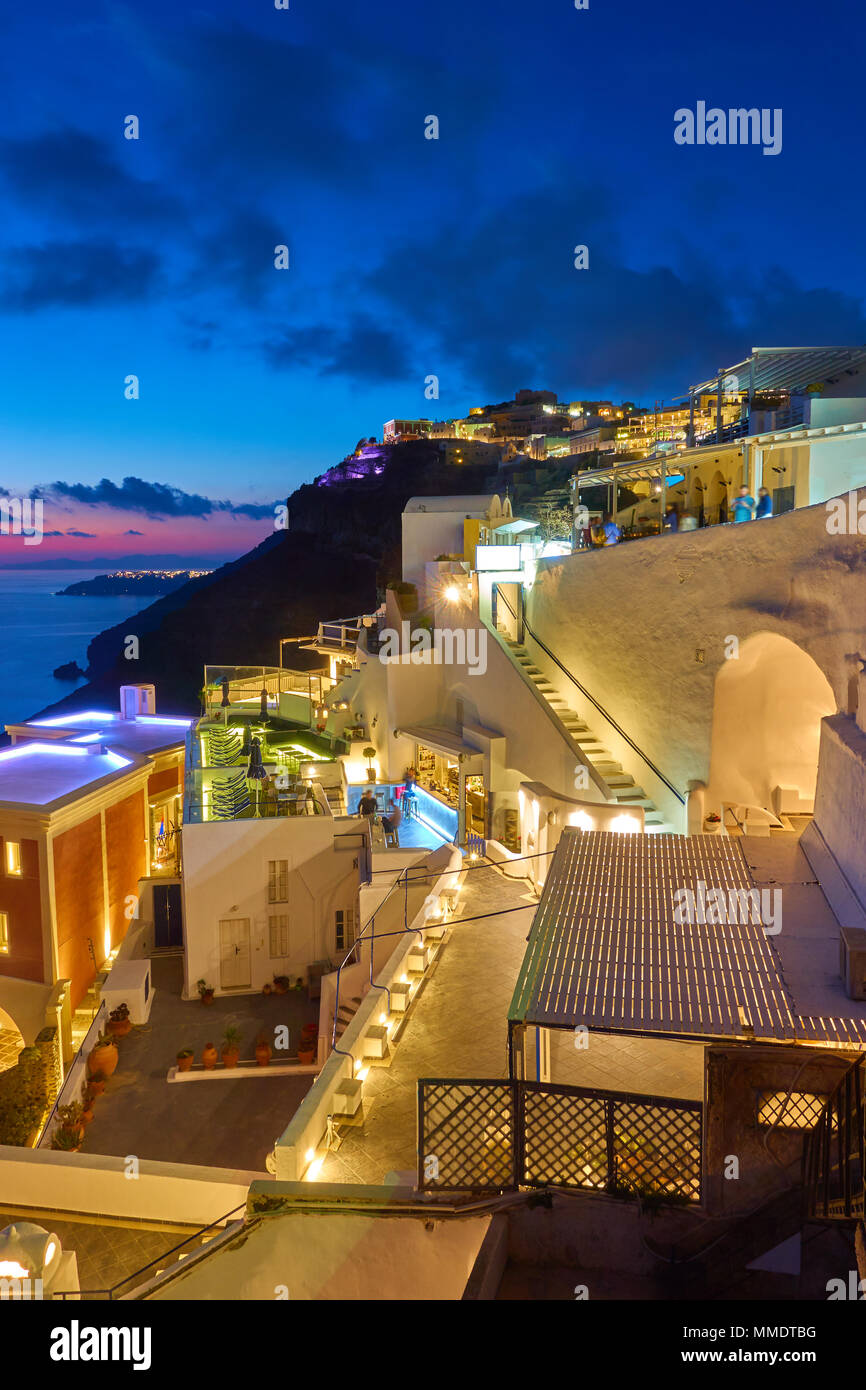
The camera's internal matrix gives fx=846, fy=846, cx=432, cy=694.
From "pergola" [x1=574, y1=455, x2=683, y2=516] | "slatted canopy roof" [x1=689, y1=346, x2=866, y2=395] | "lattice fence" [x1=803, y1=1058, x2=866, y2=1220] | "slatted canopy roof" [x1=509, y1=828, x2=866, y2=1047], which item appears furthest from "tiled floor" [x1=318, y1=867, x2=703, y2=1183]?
"slatted canopy roof" [x1=689, y1=346, x2=866, y2=395]

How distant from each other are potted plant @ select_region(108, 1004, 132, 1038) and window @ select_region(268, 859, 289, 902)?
124 inches

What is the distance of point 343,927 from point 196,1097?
15.0ft

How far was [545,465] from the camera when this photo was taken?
58.4 metres

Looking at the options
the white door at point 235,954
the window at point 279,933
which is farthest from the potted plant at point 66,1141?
the window at point 279,933

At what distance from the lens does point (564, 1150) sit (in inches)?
211

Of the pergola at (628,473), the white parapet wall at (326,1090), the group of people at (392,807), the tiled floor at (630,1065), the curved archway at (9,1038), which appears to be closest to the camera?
the white parapet wall at (326,1090)

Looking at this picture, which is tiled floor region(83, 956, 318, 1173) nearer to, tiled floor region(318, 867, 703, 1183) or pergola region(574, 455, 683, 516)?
tiled floor region(318, 867, 703, 1183)

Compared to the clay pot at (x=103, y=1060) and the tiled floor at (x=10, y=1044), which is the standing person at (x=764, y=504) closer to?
the clay pot at (x=103, y=1060)

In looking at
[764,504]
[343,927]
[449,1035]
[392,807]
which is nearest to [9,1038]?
[343,927]

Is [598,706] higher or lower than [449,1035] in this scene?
higher

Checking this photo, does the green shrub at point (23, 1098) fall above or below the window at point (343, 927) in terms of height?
below

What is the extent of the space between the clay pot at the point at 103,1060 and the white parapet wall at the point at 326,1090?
644cm

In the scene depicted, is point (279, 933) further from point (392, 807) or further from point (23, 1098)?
point (23, 1098)

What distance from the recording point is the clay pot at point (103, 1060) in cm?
1335
